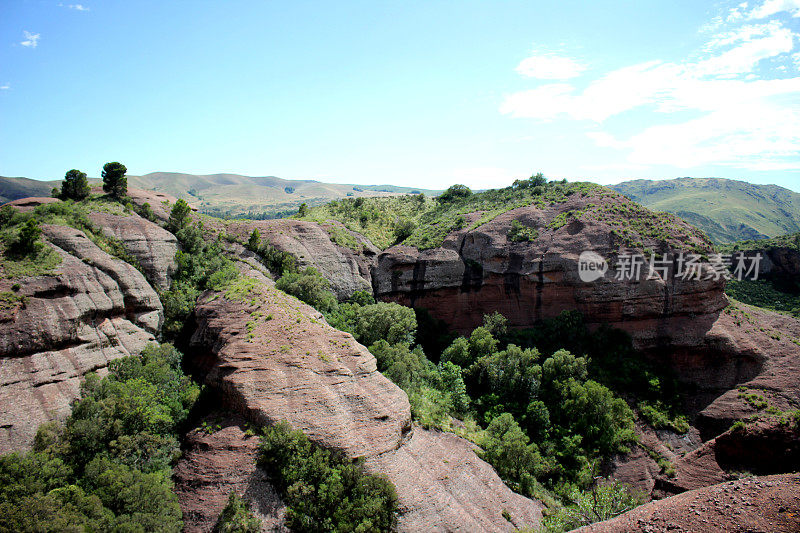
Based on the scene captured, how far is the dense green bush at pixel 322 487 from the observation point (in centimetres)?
2070

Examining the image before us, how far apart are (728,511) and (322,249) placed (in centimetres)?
4417

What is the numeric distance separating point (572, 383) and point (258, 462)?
89.0ft

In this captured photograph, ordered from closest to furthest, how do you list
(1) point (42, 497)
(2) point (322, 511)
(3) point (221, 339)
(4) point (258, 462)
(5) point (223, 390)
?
(1) point (42, 497) < (2) point (322, 511) < (4) point (258, 462) < (5) point (223, 390) < (3) point (221, 339)

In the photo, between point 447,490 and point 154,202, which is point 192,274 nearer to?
point 154,202

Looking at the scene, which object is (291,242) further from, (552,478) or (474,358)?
(552,478)

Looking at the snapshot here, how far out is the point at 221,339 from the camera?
103ft

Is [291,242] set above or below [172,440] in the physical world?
above

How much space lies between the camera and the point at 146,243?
40500mm

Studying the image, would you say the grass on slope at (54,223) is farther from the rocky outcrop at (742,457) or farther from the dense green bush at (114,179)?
the rocky outcrop at (742,457)

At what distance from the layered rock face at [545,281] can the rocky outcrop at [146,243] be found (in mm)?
23657

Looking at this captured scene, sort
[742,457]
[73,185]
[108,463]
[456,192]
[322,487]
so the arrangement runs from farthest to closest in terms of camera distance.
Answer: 1. [456,192]
2. [73,185]
3. [742,457]
4. [108,463]
5. [322,487]

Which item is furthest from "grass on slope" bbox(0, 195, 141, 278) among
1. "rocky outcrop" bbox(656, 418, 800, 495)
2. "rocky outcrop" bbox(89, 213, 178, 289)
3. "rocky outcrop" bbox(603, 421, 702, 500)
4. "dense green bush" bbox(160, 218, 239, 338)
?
"rocky outcrop" bbox(656, 418, 800, 495)

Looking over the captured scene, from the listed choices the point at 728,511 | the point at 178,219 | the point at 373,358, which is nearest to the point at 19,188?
the point at 178,219

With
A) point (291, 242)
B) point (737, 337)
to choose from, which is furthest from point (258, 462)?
point (737, 337)
